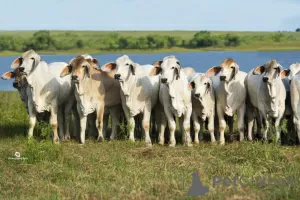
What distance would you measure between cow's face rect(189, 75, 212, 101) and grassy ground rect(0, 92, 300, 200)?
1.13 m

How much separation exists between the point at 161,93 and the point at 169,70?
0.84 m

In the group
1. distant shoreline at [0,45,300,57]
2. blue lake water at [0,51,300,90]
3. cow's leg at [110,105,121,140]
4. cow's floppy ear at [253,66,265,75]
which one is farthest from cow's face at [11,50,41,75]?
distant shoreline at [0,45,300,57]

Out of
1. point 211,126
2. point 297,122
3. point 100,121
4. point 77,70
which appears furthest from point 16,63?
point 297,122

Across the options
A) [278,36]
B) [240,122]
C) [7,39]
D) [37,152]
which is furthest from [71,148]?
[278,36]

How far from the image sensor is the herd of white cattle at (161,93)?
13.3 m

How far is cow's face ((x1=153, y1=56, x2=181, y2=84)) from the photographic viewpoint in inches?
515

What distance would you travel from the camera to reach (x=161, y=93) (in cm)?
1388

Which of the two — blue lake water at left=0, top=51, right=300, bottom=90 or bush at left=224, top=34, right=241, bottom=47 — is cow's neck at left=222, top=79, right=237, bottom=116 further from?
bush at left=224, top=34, right=241, bottom=47

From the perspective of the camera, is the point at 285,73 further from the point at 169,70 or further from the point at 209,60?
the point at 209,60

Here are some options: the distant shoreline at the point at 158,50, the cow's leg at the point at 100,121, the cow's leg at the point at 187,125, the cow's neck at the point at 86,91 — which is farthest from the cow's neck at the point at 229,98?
the distant shoreline at the point at 158,50

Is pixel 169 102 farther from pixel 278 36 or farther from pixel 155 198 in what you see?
pixel 278 36

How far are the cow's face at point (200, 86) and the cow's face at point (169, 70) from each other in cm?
47

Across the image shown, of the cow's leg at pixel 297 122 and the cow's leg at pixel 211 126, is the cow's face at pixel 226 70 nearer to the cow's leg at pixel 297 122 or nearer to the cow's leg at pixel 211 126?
the cow's leg at pixel 211 126

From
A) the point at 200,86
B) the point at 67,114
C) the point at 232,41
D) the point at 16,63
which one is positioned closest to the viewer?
the point at 200,86
